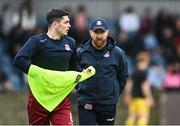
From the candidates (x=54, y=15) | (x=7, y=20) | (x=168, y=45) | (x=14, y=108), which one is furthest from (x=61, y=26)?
(x=7, y=20)

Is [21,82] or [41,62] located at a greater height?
[41,62]

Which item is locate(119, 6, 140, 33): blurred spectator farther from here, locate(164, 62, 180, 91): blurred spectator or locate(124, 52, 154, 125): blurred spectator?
locate(124, 52, 154, 125): blurred spectator

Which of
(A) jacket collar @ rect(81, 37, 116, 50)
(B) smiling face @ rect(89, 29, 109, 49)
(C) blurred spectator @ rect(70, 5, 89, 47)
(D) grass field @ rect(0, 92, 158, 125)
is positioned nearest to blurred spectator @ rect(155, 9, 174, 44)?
(C) blurred spectator @ rect(70, 5, 89, 47)

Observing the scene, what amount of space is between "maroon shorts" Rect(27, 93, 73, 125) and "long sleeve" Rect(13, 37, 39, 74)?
51cm

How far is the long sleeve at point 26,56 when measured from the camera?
33.9 ft

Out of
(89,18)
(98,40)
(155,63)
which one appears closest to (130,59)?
(155,63)

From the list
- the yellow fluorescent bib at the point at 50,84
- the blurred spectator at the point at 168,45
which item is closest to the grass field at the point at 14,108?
the blurred spectator at the point at 168,45

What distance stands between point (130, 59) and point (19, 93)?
162 inches

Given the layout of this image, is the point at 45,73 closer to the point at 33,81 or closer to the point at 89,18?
the point at 33,81

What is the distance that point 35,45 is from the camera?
10.5 meters

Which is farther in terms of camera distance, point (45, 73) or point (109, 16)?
point (109, 16)

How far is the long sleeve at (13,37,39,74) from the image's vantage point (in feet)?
33.9

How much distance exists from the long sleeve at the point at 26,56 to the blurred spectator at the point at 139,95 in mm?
7407

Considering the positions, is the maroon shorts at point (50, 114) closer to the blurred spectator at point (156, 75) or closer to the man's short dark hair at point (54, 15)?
the man's short dark hair at point (54, 15)
